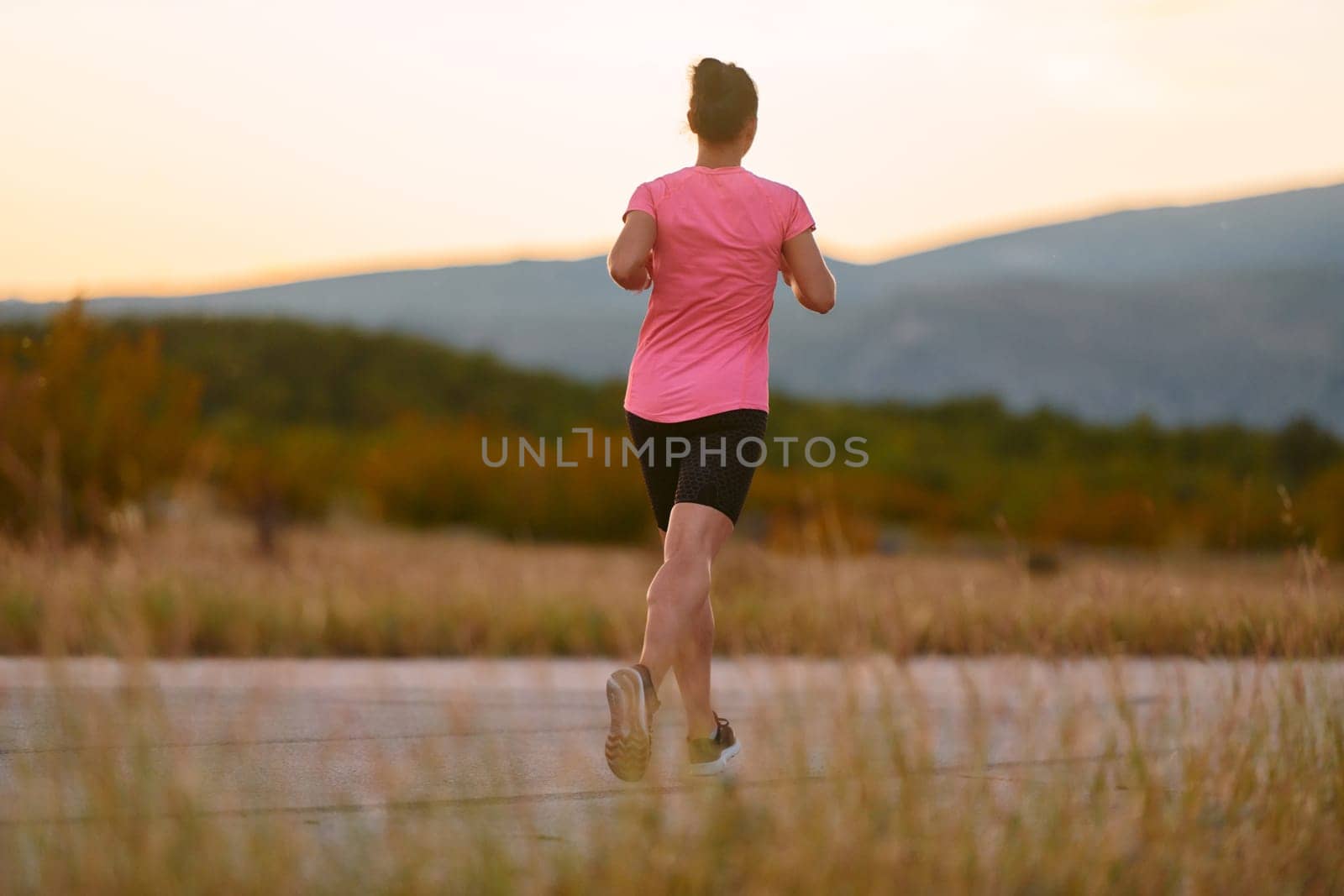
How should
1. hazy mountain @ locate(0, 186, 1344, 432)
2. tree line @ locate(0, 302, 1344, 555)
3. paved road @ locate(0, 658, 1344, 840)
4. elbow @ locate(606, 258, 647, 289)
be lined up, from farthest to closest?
hazy mountain @ locate(0, 186, 1344, 432), tree line @ locate(0, 302, 1344, 555), elbow @ locate(606, 258, 647, 289), paved road @ locate(0, 658, 1344, 840)

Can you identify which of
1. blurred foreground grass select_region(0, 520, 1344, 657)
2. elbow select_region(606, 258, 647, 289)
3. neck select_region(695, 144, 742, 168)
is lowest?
blurred foreground grass select_region(0, 520, 1344, 657)

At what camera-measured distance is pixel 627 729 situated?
13.1 feet

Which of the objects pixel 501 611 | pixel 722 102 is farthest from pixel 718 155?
pixel 501 611

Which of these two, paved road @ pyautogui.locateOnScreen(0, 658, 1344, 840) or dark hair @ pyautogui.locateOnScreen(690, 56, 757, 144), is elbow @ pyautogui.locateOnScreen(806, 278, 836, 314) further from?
paved road @ pyautogui.locateOnScreen(0, 658, 1344, 840)

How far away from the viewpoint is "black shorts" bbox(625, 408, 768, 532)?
4.32m

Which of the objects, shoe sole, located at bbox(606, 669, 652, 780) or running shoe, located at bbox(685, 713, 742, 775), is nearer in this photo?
shoe sole, located at bbox(606, 669, 652, 780)

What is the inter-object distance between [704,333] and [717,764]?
1150 mm

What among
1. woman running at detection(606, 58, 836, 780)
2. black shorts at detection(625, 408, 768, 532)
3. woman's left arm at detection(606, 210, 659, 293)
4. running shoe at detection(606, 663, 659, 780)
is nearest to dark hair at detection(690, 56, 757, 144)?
woman running at detection(606, 58, 836, 780)

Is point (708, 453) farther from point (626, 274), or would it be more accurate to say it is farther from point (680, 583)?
point (626, 274)

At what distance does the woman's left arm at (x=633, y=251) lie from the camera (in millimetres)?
4246

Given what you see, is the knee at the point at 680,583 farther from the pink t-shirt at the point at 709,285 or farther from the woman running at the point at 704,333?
the pink t-shirt at the point at 709,285

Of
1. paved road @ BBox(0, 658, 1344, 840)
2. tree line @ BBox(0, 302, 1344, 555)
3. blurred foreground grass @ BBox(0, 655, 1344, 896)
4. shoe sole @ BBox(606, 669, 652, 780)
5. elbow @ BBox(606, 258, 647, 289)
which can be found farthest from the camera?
tree line @ BBox(0, 302, 1344, 555)

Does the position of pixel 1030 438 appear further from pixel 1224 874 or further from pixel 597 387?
pixel 1224 874

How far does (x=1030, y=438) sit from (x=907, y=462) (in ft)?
29.2
